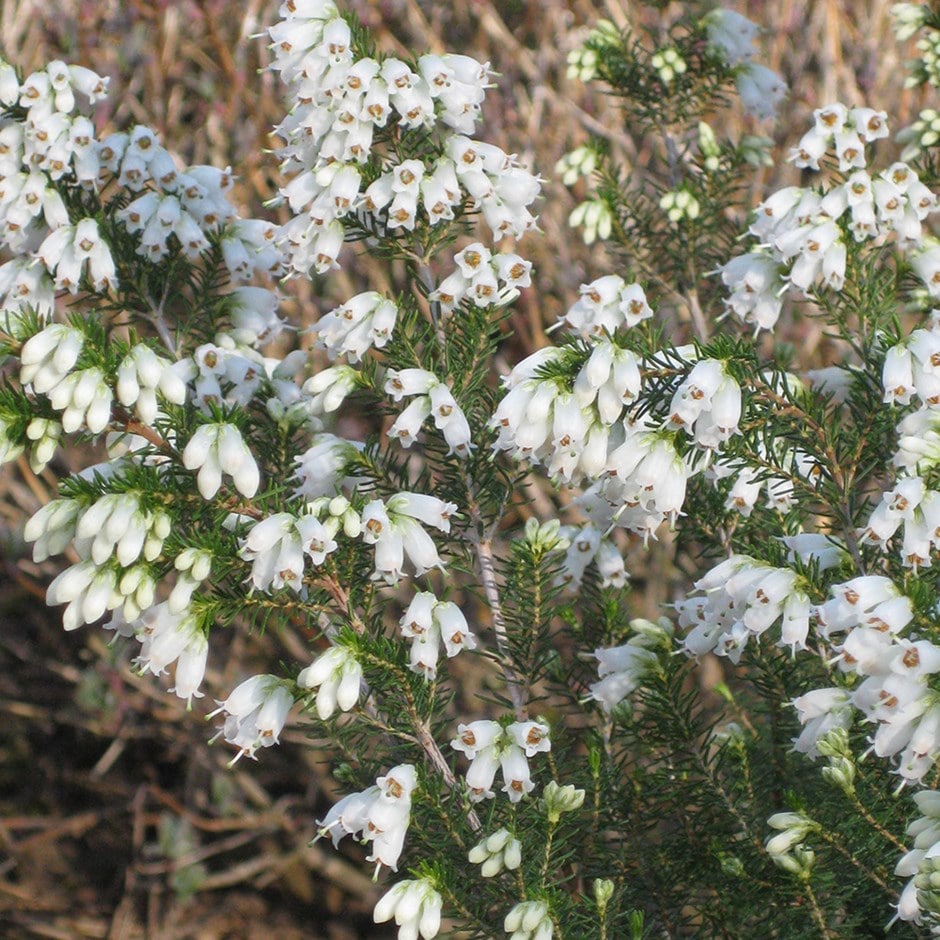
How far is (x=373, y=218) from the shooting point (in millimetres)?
2588

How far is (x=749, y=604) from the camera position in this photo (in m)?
2.19

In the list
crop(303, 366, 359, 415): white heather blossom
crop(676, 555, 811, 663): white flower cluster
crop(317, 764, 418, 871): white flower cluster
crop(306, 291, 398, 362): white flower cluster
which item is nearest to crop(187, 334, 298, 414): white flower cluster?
crop(303, 366, 359, 415): white heather blossom

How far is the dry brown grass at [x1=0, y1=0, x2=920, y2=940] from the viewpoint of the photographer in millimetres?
5492

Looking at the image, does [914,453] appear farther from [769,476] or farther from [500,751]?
[500,751]

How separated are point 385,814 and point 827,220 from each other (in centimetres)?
159

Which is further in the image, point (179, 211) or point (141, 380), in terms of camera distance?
point (179, 211)

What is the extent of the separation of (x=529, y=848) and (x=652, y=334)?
1106 mm

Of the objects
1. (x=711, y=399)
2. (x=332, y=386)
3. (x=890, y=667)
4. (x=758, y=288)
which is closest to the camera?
(x=890, y=667)

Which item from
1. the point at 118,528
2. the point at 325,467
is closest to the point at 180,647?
the point at 118,528

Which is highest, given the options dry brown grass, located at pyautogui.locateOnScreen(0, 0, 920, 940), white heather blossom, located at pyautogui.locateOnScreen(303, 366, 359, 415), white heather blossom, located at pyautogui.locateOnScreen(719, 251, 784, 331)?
white heather blossom, located at pyautogui.locateOnScreen(719, 251, 784, 331)

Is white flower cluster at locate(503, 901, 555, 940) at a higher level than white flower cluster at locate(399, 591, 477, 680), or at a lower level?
lower

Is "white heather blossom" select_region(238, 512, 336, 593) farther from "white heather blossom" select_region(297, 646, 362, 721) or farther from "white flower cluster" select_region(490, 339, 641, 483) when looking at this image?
"white flower cluster" select_region(490, 339, 641, 483)

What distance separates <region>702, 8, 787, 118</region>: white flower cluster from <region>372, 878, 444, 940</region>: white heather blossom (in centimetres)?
280

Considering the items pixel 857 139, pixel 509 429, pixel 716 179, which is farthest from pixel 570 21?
pixel 509 429
